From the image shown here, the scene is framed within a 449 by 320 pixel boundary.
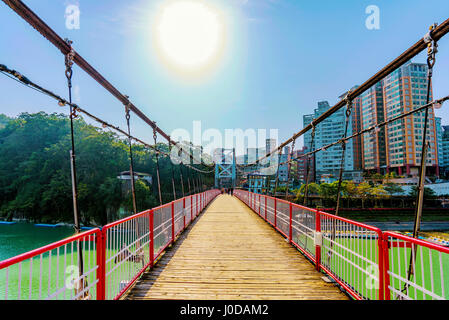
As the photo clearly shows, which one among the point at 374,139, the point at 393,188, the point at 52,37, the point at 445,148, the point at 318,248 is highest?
the point at 374,139

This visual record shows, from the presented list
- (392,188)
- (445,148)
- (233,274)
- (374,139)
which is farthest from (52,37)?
(445,148)

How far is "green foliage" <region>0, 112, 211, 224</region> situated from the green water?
3.23 meters

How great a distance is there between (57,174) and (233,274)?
4312 cm

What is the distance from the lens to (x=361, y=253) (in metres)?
2.81

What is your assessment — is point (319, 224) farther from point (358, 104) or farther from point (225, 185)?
point (358, 104)

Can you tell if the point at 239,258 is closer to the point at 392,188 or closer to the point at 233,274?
the point at 233,274

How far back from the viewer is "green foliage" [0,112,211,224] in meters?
36.6

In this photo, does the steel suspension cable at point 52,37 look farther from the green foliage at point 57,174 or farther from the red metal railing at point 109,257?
the green foliage at point 57,174

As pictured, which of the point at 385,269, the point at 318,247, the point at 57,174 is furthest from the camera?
the point at 57,174

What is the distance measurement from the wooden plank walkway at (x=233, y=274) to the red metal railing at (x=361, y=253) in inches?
9.2

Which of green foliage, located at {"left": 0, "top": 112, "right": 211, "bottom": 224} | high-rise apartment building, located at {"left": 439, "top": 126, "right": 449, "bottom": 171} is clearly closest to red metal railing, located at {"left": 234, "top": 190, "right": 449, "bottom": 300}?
green foliage, located at {"left": 0, "top": 112, "right": 211, "bottom": 224}

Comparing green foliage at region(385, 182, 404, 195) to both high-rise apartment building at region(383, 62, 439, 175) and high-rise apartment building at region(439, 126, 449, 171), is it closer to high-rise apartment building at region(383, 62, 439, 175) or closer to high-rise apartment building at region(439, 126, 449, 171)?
high-rise apartment building at region(383, 62, 439, 175)

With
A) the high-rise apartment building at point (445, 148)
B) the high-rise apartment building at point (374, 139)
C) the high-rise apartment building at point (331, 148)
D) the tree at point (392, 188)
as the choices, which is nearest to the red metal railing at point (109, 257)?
the tree at point (392, 188)
